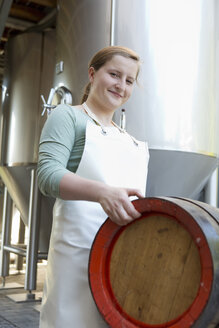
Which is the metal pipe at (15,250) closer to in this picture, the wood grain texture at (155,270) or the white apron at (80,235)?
the white apron at (80,235)

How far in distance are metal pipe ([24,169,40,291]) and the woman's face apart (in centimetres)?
267

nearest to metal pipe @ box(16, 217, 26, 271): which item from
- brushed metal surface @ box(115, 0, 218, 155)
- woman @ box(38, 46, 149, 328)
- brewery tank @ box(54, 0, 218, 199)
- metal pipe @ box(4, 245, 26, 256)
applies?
metal pipe @ box(4, 245, 26, 256)

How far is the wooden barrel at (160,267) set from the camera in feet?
2.57

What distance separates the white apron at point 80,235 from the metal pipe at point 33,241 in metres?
2.66

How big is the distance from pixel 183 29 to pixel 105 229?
2.24 meters

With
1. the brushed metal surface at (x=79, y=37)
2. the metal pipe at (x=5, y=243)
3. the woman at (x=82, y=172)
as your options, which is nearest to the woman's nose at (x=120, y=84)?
the woman at (x=82, y=172)

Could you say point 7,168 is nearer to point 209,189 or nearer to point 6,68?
point 6,68

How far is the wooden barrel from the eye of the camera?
0.78 m

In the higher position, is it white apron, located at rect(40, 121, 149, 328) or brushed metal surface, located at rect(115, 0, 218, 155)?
brushed metal surface, located at rect(115, 0, 218, 155)

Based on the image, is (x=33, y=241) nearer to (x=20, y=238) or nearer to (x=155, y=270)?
(x=20, y=238)

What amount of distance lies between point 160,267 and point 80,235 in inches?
13.0

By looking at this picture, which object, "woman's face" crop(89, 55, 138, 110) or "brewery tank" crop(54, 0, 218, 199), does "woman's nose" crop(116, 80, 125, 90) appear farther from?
"brewery tank" crop(54, 0, 218, 199)

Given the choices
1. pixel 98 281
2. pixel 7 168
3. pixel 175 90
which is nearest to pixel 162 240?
pixel 98 281

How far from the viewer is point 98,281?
932 millimetres
